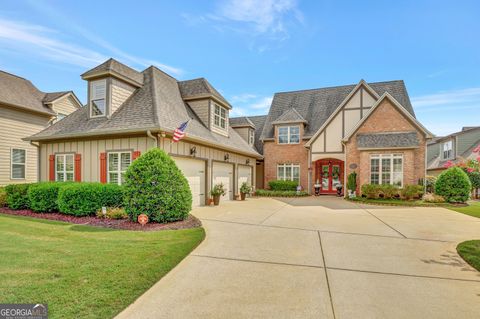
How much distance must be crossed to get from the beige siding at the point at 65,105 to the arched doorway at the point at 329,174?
2062 centimetres

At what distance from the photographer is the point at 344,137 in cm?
1775

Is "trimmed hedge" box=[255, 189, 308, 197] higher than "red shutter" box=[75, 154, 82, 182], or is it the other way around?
"red shutter" box=[75, 154, 82, 182]

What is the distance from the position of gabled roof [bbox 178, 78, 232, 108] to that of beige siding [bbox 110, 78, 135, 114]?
132 inches

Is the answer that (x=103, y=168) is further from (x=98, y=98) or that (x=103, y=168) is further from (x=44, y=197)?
(x=98, y=98)

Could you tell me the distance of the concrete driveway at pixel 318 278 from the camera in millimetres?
3170

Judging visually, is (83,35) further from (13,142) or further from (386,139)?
(386,139)

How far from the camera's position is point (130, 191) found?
8.02 meters

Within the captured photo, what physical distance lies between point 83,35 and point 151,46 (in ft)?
8.90

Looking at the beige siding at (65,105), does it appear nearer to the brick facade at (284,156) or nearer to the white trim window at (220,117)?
the white trim window at (220,117)

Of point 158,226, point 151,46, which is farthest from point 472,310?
point 151,46

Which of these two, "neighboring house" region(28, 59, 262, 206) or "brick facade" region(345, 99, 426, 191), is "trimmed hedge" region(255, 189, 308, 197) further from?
"neighboring house" region(28, 59, 262, 206)

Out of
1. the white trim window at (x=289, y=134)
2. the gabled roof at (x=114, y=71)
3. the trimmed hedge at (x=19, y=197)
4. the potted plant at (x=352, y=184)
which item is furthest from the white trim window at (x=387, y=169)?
the trimmed hedge at (x=19, y=197)

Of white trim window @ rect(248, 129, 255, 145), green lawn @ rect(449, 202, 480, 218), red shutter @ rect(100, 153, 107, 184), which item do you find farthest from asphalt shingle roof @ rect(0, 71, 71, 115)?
green lawn @ rect(449, 202, 480, 218)

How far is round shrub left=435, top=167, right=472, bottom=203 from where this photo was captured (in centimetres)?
1434
